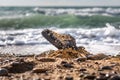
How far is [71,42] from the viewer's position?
945cm

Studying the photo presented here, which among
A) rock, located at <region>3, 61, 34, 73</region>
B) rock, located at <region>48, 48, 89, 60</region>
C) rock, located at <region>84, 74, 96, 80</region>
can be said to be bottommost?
rock, located at <region>48, 48, 89, 60</region>

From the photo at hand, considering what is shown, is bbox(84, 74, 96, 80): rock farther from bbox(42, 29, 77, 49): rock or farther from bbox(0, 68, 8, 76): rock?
bbox(42, 29, 77, 49): rock

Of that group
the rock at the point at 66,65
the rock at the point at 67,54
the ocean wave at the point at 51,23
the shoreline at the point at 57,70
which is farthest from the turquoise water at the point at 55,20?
the rock at the point at 66,65

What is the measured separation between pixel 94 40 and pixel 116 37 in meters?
1.36

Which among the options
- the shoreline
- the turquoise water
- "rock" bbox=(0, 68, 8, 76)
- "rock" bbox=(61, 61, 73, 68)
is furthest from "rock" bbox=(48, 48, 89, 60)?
the turquoise water

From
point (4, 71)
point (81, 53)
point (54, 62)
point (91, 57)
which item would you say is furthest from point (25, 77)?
point (81, 53)

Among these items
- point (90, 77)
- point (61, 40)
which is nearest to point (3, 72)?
point (90, 77)

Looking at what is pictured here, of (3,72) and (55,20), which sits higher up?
(3,72)

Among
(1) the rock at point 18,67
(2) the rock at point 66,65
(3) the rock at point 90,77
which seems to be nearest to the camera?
(3) the rock at point 90,77

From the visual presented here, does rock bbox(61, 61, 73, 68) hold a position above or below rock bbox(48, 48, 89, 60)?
above

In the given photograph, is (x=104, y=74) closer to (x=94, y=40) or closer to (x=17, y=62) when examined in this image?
(x=17, y=62)

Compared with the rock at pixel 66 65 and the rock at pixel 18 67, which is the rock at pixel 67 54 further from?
the rock at pixel 18 67

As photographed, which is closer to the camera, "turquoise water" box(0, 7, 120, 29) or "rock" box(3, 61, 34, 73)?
"rock" box(3, 61, 34, 73)

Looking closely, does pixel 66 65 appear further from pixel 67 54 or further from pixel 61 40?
pixel 61 40
